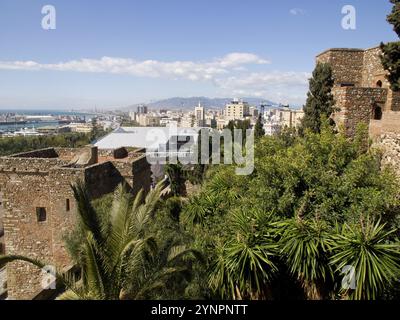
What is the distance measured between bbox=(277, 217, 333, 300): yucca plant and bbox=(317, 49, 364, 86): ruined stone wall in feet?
33.3

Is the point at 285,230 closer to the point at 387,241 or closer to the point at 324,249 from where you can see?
the point at 324,249

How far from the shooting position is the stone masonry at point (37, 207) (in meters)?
10.1

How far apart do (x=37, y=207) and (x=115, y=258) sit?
20.5 feet

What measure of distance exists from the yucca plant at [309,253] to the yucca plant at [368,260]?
245 mm

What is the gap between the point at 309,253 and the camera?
516 centimetres

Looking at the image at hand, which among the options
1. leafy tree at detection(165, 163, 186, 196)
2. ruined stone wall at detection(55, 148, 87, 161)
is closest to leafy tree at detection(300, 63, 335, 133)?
leafy tree at detection(165, 163, 186, 196)

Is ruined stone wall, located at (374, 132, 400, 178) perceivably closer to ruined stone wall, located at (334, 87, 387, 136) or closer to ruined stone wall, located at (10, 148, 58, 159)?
ruined stone wall, located at (334, 87, 387, 136)

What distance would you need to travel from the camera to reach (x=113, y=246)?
5.84 meters

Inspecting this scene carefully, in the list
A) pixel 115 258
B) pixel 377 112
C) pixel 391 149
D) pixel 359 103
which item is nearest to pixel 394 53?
pixel 359 103

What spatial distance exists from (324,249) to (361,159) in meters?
2.22

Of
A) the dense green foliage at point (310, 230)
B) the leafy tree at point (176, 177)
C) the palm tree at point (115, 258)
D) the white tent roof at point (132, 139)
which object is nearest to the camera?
the dense green foliage at point (310, 230)

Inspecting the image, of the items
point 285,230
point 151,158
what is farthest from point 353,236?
point 151,158

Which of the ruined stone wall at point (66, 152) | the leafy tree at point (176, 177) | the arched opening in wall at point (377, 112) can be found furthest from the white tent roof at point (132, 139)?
the arched opening in wall at point (377, 112)

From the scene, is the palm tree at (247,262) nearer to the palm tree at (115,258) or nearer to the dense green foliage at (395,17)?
the palm tree at (115,258)
